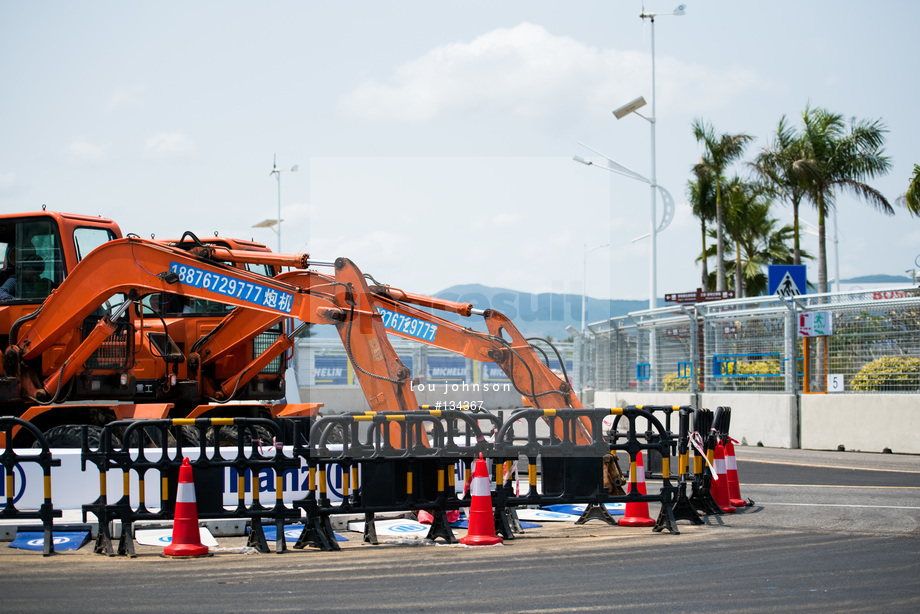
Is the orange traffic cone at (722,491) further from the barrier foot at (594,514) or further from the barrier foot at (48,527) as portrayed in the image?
the barrier foot at (48,527)

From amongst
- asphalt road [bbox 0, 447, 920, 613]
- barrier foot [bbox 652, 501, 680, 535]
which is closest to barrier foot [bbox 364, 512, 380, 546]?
asphalt road [bbox 0, 447, 920, 613]

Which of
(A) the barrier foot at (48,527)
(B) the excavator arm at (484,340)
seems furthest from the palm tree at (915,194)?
Result: (A) the barrier foot at (48,527)

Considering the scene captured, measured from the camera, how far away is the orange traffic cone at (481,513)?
948cm

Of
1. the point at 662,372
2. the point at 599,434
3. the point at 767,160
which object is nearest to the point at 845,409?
the point at 662,372

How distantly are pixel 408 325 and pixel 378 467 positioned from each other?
3.47 m

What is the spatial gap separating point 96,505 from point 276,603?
124 inches

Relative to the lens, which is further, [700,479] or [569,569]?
[700,479]

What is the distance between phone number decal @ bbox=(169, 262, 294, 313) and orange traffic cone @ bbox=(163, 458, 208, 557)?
3.18m

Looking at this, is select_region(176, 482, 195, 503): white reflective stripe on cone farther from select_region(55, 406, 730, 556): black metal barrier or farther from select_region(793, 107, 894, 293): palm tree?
select_region(793, 107, 894, 293): palm tree

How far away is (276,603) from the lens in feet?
22.6

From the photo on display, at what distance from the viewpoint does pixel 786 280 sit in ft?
72.0

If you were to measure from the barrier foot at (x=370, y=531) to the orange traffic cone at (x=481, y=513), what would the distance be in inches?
34.0

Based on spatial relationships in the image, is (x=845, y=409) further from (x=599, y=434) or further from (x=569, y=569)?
(x=569, y=569)

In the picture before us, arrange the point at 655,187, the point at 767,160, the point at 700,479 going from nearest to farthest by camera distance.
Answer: the point at 700,479 → the point at 655,187 → the point at 767,160
